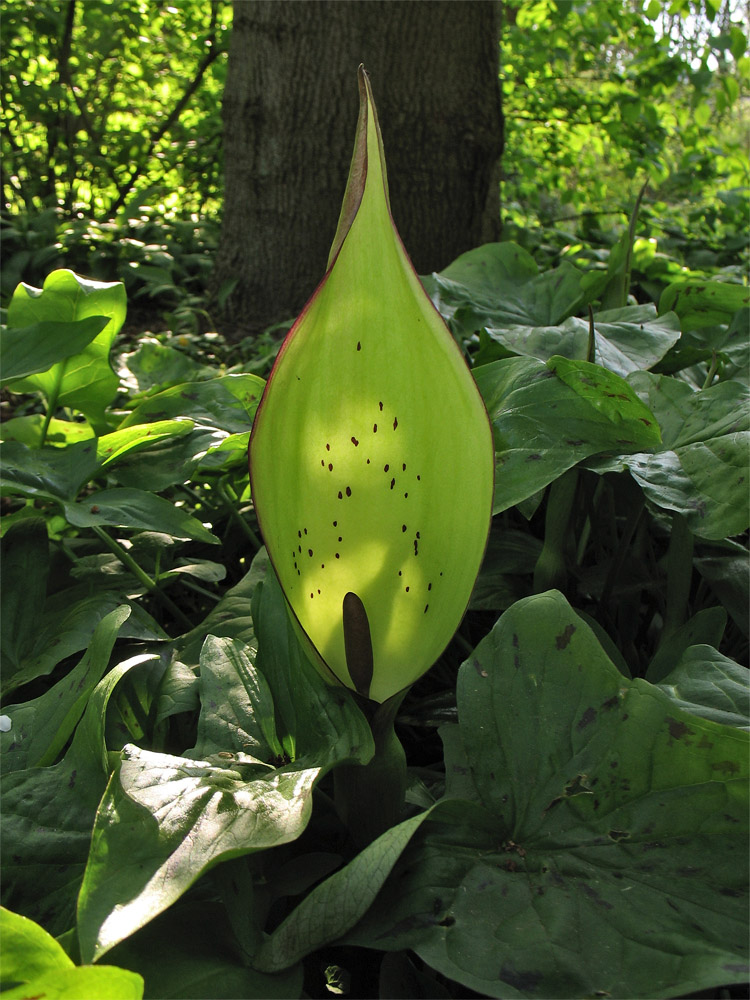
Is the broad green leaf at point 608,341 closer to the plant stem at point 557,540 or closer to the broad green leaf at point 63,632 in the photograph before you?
the plant stem at point 557,540

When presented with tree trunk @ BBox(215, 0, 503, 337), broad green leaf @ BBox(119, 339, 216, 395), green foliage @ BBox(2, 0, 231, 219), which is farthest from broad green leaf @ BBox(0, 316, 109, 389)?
green foliage @ BBox(2, 0, 231, 219)

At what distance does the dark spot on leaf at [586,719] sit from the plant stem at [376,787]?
10 cm

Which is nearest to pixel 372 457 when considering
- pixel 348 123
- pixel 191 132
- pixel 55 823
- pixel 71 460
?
pixel 55 823

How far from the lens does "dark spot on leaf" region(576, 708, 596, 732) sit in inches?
17.5

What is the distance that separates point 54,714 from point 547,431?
36 cm

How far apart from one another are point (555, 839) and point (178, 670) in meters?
0.26

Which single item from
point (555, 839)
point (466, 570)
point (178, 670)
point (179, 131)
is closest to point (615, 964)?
point (555, 839)

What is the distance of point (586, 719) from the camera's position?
0.45m

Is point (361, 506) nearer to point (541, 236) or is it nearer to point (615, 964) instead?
point (615, 964)

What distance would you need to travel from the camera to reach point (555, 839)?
16.8 inches

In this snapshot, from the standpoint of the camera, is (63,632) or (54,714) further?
(63,632)

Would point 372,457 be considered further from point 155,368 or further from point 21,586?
point 155,368

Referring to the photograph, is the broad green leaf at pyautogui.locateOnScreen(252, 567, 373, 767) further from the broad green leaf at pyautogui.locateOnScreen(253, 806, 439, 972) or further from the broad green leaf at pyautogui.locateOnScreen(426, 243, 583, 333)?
the broad green leaf at pyautogui.locateOnScreen(426, 243, 583, 333)

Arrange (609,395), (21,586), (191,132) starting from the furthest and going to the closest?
(191,132)
(21,586)
(609,395)
